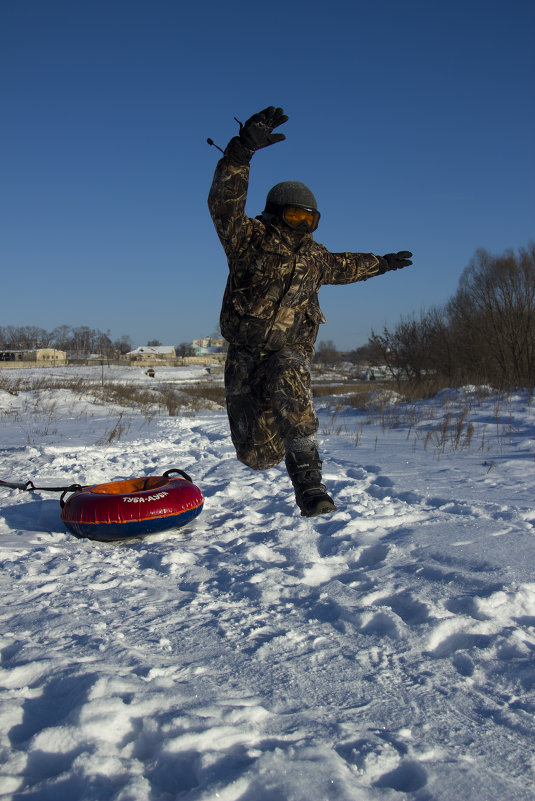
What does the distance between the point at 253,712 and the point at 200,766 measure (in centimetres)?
31

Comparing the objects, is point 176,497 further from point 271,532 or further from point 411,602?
point 411,602

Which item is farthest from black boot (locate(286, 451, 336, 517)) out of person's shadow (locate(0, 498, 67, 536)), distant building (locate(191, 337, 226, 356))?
distant building (locate(191, 337, 226, 356))

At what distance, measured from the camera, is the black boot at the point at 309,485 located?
3117mm

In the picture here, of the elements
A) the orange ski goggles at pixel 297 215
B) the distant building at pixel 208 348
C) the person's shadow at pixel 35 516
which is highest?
the distant building at pixel 208 348

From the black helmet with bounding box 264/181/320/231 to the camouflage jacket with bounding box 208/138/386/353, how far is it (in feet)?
0.25

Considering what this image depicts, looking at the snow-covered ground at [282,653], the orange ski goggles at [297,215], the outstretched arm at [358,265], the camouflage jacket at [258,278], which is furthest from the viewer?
the outstretched arm at [358,265]

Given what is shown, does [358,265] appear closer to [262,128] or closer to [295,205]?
[295,205]

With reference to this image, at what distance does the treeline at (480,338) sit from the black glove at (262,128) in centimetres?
1056

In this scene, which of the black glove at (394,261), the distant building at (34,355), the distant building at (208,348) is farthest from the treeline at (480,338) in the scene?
the distant building at (208,348)

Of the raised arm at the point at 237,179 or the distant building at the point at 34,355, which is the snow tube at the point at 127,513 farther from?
the distant building at the point at 34,355

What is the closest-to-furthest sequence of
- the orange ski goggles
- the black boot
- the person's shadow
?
1. the black boot
2. the orange ski goggles
3. the person's shadow

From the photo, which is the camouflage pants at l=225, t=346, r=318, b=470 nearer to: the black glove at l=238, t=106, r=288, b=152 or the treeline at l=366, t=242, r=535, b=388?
the black glove at l=238, t=106, r=288, b=152

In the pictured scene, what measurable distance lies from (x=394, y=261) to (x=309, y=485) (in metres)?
2.10

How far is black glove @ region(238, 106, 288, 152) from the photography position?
301cm
